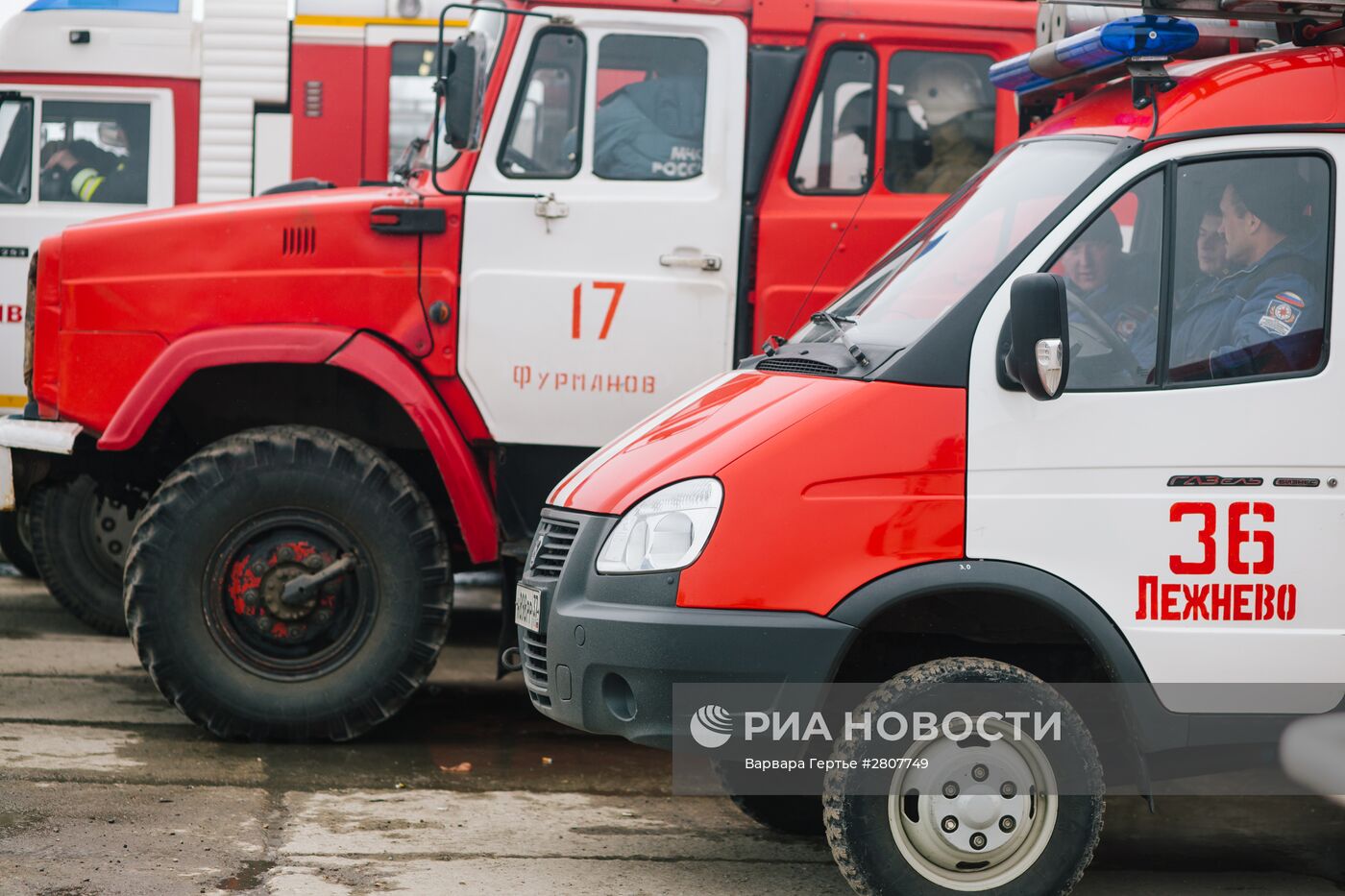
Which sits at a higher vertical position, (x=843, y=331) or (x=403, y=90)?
(x=403, y=90)

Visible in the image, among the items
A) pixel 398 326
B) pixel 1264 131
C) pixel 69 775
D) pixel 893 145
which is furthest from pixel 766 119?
pixel 69 775

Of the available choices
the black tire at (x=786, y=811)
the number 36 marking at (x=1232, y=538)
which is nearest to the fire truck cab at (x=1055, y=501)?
the number 36 marking at (x=1232, y=538)

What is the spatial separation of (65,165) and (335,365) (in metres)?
4.42

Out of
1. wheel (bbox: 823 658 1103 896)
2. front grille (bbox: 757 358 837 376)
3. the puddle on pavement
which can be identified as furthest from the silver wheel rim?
the puddle on pavement

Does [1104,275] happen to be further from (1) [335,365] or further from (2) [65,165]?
(2) [65,165]

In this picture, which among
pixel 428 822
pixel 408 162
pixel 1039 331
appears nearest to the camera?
pixel 1039 331

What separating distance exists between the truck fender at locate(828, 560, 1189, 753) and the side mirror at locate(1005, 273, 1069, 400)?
19.6 inches

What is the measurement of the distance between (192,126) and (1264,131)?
705 centimetres

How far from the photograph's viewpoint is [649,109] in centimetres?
655

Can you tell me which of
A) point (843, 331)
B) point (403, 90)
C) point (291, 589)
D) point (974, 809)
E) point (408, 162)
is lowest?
point (974, 809)

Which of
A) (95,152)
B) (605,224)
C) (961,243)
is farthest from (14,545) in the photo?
(961,243)

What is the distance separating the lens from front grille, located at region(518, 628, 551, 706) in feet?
16.2

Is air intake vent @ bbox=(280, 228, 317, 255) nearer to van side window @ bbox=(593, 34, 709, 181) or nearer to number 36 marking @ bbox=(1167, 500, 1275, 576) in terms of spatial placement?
van side window @ bbox=(593, 34, 709, 181)

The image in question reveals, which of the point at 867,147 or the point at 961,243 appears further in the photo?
the point at 867,147
